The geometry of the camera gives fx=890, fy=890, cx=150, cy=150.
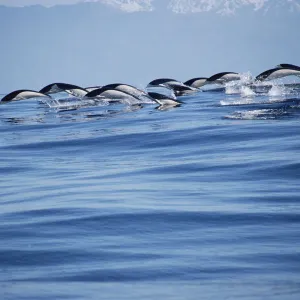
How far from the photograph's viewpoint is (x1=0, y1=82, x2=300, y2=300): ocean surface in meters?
8.70

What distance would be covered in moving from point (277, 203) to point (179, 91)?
110 ft

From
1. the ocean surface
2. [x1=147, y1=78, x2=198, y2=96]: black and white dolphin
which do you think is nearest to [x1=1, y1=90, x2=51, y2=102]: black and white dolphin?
[x1=147, y1=78, x2=198, y2=96]: black and white dolphin

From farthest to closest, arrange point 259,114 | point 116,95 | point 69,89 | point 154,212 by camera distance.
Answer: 1. point 69,89
2. point 116,95
3. point 259,114
4. point 154,212

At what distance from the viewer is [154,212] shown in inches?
504

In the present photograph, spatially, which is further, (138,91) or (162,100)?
(138,91)

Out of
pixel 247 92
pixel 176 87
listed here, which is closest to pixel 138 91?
pixel 247 92

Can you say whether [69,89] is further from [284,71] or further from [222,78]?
[284,71]

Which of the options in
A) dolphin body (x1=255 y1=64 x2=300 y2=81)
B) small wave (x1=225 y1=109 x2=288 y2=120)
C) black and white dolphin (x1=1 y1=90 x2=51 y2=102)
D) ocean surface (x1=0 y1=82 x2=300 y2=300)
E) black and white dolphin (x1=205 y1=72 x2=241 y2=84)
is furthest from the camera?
black and white dolphin (x1=205 y1=72 x2=241 y2=84)

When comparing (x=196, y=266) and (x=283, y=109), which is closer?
(x=196, y=266)

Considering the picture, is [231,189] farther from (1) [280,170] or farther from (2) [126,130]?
(2) [126,130]

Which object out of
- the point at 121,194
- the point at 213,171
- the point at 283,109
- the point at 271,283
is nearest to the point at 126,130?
the point at 283,109

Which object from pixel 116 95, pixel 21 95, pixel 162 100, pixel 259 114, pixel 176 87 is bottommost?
pixel 259 114

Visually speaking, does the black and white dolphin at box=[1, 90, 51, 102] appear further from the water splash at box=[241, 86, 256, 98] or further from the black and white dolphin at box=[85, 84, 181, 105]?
the water splash at box=[241, 86, 256, 98]

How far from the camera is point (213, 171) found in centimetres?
1734
